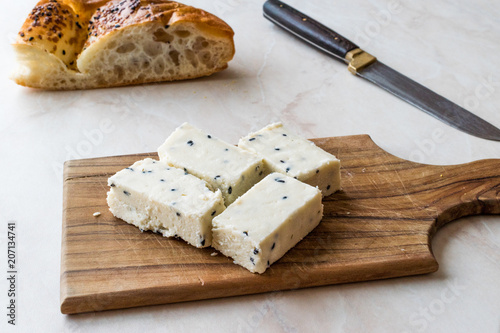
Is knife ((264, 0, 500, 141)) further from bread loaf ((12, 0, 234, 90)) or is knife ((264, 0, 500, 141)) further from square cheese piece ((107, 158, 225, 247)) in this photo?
square cheese piece ((107, 158, 225, 247))

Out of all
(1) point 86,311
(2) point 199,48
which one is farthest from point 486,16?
(1) point 86,311

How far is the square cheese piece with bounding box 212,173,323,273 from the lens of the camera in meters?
1.85

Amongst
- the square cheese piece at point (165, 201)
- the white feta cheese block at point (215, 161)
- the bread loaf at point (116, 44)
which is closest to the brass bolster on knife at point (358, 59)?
the bread loaf at point (116, 44)

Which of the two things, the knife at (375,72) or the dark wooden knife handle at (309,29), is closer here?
the knife at (375,72)

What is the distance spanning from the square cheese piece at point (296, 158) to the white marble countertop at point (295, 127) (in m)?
0.42

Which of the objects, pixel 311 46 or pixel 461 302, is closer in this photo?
pixel 461 302

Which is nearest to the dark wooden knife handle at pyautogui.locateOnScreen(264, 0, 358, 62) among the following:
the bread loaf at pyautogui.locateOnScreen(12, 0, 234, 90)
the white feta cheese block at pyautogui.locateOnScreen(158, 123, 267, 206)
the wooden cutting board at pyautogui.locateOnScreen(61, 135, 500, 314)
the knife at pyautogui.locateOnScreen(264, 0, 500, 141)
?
the knife at pyautogui.locateOnScreen(264, 0, 500, 141)

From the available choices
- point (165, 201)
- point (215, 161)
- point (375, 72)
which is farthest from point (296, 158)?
point (375, 72)

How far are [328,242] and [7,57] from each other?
2241 millimetres

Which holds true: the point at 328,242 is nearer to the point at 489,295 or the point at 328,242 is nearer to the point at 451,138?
the point at 489,295

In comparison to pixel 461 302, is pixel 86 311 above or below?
below

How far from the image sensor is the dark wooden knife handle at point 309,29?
10.5ft

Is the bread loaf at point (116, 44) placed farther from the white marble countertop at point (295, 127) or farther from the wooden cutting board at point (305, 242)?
the wooden cutting board at point (305, 242)

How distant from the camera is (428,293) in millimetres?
1913
